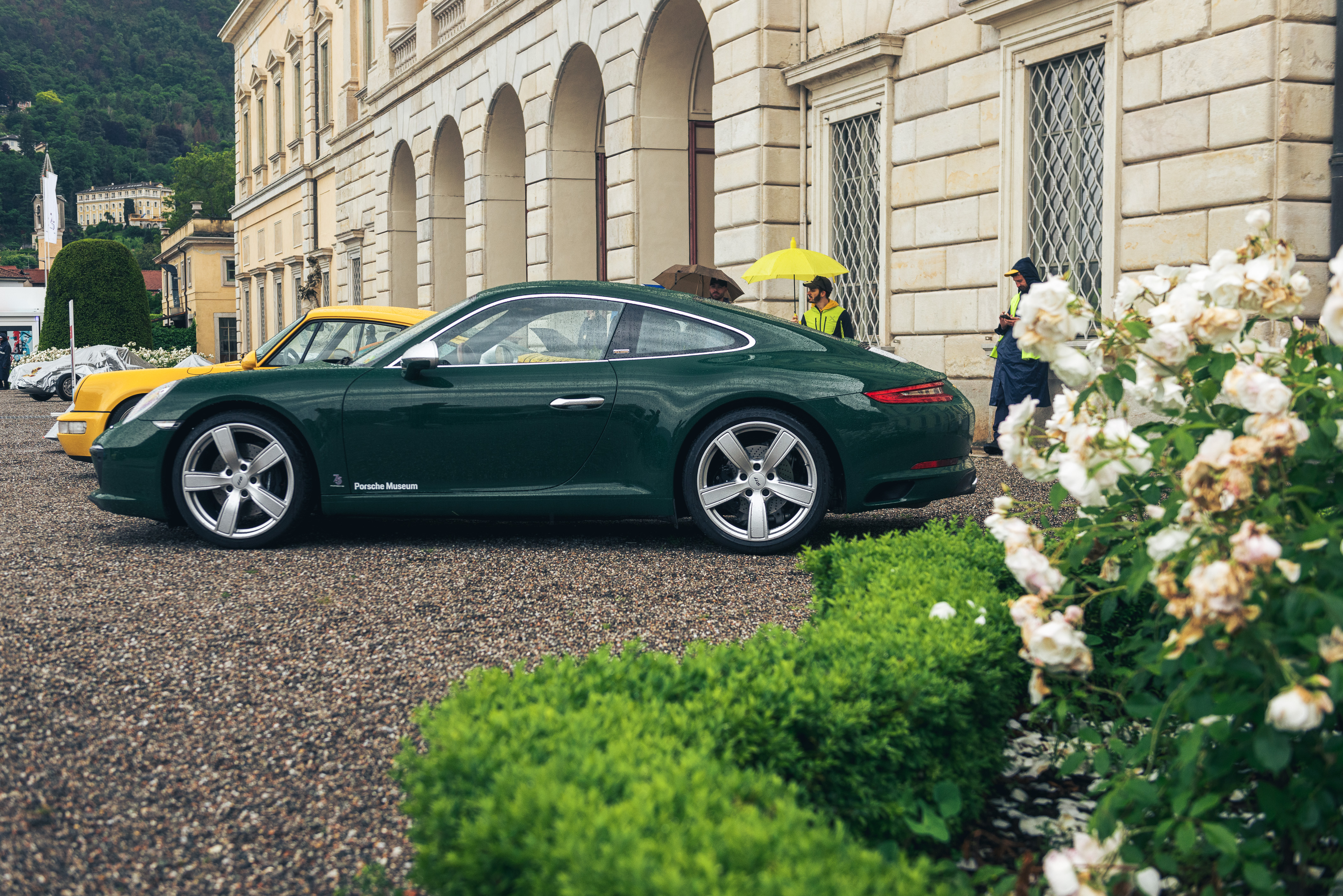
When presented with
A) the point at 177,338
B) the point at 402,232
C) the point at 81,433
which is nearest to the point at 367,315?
the point at 81,433

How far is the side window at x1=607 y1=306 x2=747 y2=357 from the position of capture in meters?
6.19

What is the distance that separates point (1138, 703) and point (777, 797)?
757mm

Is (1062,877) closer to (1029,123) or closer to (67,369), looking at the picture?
(1029,123)

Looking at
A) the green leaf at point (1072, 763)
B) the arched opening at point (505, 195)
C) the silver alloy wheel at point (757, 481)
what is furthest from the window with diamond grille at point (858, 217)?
the green leaf at point (1072, 763)

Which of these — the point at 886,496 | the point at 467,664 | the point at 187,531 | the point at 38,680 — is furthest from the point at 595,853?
the point at 187,531

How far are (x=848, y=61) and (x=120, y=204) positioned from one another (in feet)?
562

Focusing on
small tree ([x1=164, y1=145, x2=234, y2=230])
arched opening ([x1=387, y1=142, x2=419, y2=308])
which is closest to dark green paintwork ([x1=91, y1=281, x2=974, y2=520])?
arched opening ([x1=387, y1=142, x2=419, y2=308])

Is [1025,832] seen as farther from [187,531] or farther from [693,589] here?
[187,531]

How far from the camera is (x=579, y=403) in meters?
6.01

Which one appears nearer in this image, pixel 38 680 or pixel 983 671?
pixel 983 671

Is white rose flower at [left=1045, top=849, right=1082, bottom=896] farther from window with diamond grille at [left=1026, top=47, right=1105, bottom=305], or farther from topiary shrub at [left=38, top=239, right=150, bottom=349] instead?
topiary shrub at [left=38, top=239, right=150, bottom=349]

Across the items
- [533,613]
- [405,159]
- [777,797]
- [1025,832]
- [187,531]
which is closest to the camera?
[777,797]

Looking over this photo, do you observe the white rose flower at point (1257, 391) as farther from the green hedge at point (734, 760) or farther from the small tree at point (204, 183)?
the small tree at point (204, 183)

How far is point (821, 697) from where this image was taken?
2.48 m
